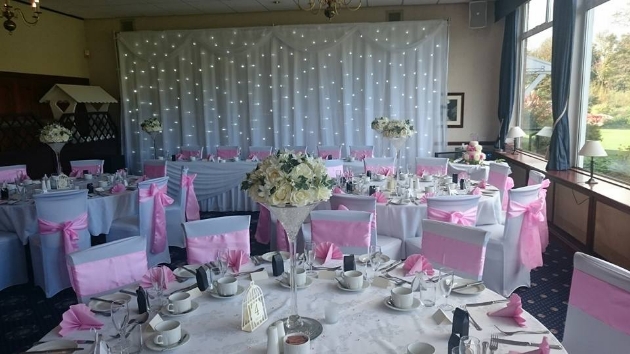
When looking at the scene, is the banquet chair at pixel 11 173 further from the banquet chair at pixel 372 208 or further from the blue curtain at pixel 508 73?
the blue curtain at pixel 508 73

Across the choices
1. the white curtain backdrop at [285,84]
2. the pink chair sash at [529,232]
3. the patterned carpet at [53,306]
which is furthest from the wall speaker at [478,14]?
the pink chair sash at [529,232]

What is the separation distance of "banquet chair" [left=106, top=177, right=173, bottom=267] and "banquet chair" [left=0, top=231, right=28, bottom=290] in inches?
30.5

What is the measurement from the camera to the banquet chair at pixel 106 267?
232cm

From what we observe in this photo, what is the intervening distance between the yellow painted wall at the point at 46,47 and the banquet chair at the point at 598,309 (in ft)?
27.6

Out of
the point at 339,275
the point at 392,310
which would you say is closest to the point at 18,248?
the point at 339,275

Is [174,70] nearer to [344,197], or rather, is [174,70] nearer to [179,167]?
[179,167]

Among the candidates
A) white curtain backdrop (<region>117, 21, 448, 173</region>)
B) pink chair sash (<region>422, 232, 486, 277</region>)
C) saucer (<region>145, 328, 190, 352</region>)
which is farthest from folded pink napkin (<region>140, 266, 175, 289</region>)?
white curtain backdrop (<region>117, 21, 448, 173</region>)

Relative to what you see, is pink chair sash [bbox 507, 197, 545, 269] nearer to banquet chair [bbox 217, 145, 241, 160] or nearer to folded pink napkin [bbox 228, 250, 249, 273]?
folded pink napkin [bbox 228, 250, 249, 273]

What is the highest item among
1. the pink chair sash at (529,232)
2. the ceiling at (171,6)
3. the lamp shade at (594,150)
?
→ the ceiling at (171,6)

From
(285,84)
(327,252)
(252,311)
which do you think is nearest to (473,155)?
(285,84)

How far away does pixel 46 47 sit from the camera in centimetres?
806

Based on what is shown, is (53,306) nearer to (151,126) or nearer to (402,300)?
(402,300)

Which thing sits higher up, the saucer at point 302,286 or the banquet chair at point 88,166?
the banquet chair at point 88,166

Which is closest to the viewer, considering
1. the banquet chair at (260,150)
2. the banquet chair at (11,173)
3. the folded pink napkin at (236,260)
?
the folded pink napkin at (236,260)
